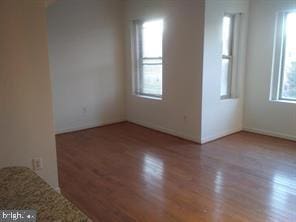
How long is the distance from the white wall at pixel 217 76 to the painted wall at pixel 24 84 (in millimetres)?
2483

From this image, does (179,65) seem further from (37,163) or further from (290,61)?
(37,163)

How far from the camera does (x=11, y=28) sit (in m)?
2.21

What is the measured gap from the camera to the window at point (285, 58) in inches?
167

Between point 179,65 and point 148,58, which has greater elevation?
point 148,58

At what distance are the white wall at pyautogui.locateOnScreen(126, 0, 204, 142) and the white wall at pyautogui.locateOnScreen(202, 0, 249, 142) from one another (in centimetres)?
11

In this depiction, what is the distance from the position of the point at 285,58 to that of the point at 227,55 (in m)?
0.92

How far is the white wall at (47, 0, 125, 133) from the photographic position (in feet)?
15.7

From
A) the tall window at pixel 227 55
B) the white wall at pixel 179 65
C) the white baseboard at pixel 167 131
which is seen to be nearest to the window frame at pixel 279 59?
the tall window at pixel 227 55

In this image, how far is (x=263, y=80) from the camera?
4.59 metres

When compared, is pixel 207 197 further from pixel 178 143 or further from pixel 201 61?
pixel 201 61

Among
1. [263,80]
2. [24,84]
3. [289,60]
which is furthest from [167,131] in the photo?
[24,84]

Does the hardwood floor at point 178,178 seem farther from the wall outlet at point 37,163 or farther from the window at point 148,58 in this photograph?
the window at point 148,58

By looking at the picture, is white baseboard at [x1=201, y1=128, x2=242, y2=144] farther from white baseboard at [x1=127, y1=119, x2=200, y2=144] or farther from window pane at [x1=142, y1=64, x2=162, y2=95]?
window pane at [x1=142, y1=64, x2=162, y2=95]

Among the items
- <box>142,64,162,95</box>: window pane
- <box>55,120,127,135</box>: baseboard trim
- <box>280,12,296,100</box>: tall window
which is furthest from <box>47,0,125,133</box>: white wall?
<box>280,12,296,100</box>: tall window
